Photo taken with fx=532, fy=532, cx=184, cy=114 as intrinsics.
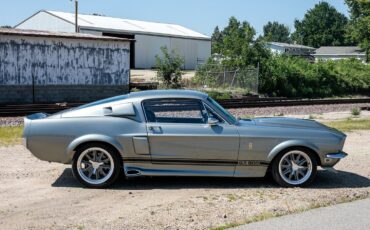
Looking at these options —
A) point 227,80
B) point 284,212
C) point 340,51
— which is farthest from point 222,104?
point 340,51

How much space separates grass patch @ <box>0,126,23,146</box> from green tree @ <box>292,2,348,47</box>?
425 ft

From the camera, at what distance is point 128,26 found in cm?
4888

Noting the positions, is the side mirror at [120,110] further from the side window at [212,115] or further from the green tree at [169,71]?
the green tree at [169,71]

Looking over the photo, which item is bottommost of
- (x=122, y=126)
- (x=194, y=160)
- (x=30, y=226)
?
(x=30, y=226)

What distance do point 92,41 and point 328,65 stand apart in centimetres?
2041

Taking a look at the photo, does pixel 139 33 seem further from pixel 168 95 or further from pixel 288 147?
pixel 288 147

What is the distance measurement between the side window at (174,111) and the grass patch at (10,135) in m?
5.06

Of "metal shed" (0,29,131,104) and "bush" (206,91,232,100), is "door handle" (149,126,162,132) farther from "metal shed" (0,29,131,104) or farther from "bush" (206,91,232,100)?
"bush" (206,91,232,100)

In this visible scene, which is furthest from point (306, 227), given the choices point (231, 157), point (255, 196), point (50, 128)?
point (50, 128)

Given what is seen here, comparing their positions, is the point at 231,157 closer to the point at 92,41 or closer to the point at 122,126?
the point at 122,126

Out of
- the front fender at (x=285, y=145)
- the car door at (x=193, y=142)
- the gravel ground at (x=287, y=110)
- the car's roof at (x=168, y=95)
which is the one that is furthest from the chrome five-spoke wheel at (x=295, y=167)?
the gravel ground at (x=287, y=110)

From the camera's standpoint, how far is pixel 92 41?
2531 centimetres

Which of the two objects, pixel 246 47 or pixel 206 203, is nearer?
pixel 206 203

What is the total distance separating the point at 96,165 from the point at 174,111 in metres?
1.32
